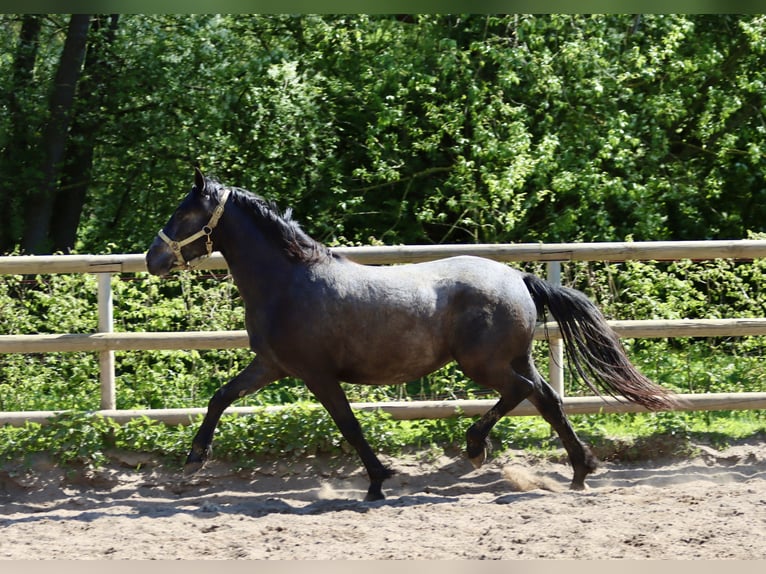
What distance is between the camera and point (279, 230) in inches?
229

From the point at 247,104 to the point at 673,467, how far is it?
7.03 metres

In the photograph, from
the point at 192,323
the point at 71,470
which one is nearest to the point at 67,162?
the point at 192,323

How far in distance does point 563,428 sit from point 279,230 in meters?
2.12

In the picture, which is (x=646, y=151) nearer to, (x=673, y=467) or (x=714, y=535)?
(x=673, y=467)

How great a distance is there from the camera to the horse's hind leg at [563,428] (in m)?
5.84

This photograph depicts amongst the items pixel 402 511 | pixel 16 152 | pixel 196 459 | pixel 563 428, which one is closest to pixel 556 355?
pixel 563 428

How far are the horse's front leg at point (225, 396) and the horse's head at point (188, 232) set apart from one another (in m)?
0.76

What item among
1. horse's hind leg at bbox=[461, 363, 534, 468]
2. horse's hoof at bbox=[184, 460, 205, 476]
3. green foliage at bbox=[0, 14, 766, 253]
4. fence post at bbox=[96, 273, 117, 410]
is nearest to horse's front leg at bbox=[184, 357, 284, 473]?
horse's hoof at bbox=[184, 460, 205, 476]

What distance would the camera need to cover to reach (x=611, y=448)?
6.49 m

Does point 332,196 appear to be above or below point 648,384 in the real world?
above

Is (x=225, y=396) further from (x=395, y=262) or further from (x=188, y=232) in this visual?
(x=395, y=262)

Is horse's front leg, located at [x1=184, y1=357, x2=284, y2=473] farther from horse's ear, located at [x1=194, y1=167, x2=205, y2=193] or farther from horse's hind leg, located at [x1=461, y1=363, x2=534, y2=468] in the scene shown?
horse's hind leg, located at [x1=461, y1=363, x2=534, y2=468]

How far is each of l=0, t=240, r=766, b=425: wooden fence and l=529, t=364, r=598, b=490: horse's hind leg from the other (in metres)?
0.54

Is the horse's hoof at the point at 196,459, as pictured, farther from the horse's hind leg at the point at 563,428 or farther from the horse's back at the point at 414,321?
the horse's hind leg at the point at 563,428
